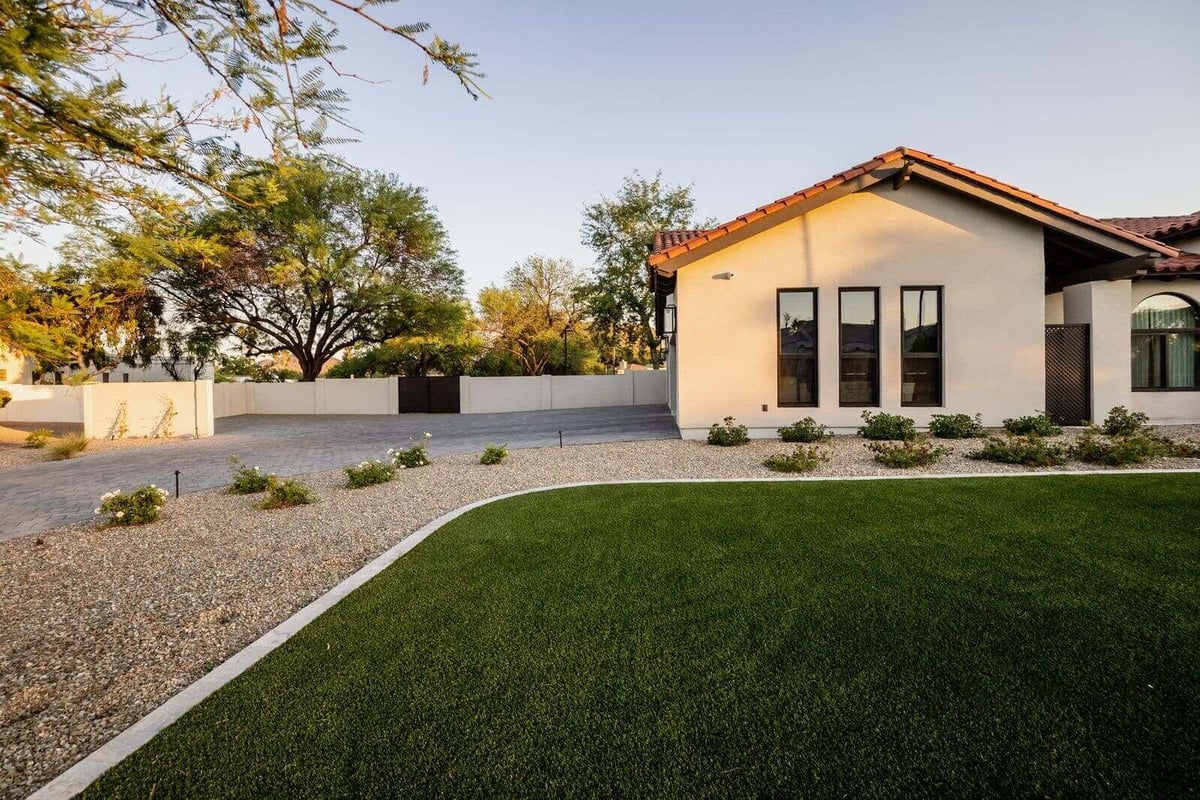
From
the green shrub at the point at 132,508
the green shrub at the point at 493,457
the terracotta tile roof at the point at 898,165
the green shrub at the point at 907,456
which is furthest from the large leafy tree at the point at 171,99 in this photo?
the green shrub at the point at 907,456

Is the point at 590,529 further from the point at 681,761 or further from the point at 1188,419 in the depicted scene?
the point at 1188,419

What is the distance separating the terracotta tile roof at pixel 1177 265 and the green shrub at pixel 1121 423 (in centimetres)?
312

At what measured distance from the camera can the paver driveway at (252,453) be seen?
7379 millimetres

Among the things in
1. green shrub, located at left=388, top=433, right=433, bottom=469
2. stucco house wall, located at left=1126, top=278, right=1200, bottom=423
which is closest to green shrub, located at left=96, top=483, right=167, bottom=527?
green shrub, located at left=388, top=433, right=433, bottom=469

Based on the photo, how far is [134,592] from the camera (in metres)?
4.00

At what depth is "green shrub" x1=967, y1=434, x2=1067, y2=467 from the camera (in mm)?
7398

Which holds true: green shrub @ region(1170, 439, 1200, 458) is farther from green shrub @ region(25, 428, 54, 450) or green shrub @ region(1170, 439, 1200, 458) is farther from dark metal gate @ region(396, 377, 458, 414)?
green shrub @ region(25, 428, 54, 450)

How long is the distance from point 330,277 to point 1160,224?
27091 mm

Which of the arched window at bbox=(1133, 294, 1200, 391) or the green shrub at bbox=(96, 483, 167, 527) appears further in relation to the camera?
the arched window at bbox=(1133, 294, 1200, 391)

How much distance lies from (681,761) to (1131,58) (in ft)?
47.7

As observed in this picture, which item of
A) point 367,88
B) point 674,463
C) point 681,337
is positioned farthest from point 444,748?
point 681,337

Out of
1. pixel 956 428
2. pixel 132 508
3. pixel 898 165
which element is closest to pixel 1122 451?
pixel 956 428

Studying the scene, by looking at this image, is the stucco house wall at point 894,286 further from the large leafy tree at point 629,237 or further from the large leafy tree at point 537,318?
the large leafy tree at point 537,318

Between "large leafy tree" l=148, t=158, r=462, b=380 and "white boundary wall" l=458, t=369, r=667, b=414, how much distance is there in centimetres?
399
